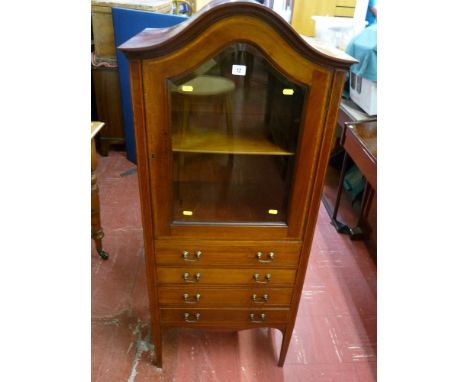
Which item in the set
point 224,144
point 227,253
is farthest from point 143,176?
point 227,253

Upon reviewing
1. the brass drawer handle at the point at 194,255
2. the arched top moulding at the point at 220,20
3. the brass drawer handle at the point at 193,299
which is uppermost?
the arched top moulding at the point at 220,20

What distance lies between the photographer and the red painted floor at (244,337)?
146 centimetres

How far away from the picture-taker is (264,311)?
1335mm

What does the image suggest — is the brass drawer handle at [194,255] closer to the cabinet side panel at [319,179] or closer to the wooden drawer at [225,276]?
the wooden drawer at [225,276]

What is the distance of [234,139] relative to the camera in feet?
3.75

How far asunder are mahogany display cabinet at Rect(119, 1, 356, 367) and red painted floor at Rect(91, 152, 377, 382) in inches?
6.0

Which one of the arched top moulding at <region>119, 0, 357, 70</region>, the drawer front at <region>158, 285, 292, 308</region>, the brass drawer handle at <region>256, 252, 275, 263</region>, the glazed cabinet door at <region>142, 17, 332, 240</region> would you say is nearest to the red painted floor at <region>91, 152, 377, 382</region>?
the drawer front at <region>158, 285, 292, 308</region>

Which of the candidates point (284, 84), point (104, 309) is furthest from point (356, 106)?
point (104, 309)

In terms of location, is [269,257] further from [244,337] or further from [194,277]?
[244,337]

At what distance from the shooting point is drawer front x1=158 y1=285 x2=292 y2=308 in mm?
1274

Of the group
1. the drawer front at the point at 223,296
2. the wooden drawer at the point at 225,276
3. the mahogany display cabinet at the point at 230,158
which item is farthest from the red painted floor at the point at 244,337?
the wooden drawer at the point at 225,276

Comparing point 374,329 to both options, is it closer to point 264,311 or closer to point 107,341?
point 264,311

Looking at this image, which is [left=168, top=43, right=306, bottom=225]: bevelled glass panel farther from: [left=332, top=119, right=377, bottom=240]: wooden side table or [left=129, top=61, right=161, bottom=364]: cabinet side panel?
[left=332, top=119, right=377, bottom=240]: wooden side table

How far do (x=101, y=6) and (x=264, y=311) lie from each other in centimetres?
238
